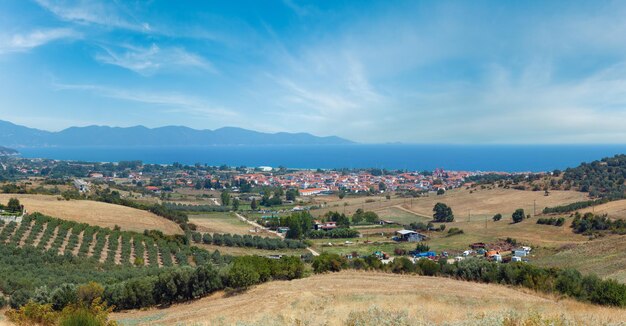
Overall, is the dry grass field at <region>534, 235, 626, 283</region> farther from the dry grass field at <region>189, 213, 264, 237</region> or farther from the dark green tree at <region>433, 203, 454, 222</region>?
the dry grass field at <region>189, 213, 264, 237</region>

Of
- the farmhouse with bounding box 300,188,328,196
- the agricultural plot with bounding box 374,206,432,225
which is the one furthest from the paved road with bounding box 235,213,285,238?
the farmhouse with bounding box 300,188,328,196

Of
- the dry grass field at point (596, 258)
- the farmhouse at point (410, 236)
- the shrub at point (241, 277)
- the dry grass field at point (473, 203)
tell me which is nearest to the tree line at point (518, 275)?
the dry grass field at point (596, 258)

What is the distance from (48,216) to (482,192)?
244 ft

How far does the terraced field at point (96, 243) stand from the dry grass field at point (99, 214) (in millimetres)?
3432

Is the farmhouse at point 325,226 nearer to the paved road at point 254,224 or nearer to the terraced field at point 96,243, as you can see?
the paved road at point 254,224

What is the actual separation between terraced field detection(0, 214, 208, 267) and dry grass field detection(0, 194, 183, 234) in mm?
3432

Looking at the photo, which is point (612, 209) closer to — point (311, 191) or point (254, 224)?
point (254, 224)

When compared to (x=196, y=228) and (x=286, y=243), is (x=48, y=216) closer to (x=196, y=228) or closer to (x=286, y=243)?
(x=196, y=228)

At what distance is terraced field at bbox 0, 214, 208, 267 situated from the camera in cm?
2708

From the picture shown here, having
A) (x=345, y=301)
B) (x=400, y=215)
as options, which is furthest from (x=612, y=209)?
(x=345, y=301)

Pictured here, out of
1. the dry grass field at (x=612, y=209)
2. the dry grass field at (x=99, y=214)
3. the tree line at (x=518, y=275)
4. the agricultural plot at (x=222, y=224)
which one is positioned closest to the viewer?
the tree line at (x=518, y=275)

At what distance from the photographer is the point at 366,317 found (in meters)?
7.46

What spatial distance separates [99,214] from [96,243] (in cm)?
1195

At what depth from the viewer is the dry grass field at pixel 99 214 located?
3726 centimetres
